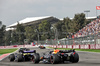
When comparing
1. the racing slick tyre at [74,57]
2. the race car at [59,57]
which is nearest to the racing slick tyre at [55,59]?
the race car at [59,57]

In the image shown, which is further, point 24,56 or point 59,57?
point 24,56

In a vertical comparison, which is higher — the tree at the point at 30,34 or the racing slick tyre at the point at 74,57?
the tree at the point at 30,34

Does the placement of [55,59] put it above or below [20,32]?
below

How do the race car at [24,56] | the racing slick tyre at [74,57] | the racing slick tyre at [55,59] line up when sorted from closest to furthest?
the racing slick tyre at [55,59] < the racing slick tyre at [74,57] < the race car at [24,56]

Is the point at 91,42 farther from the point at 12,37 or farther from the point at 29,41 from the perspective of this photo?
the point at 12,37

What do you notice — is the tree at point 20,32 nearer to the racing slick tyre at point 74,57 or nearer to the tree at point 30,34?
the tree at point 30,34

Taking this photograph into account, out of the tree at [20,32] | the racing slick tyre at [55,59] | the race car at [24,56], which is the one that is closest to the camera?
the racing slick tyre at [55,59]

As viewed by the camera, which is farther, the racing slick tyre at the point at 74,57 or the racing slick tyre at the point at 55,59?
the racing slick tyre at the point at 74,57

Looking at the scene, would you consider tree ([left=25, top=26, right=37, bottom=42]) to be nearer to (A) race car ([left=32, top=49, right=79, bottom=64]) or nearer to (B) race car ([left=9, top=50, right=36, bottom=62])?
(B) race car ([left=9, top=50, right=36, bottom=62])

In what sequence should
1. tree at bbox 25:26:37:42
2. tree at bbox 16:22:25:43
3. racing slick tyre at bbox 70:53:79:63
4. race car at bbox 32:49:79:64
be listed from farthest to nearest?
tree at bbox 16:22:25:43 < tree at bbox 25:26:37:42 < racing slick tyre at bbox 70:53:79:63 < race car at bbox 32:49:79:64

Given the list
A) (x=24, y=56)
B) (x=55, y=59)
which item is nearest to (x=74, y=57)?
(x=55, y=59)

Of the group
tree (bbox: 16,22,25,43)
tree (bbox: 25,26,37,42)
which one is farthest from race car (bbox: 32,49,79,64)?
tree (bbox: 16,22,25,43)

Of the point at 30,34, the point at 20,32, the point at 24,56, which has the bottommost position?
the point at 24,56

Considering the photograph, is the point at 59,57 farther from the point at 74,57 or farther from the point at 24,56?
the point at 24,56
